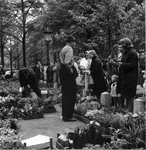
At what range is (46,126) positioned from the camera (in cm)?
815

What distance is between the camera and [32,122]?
880 cm

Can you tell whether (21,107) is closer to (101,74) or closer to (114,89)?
(101,74)

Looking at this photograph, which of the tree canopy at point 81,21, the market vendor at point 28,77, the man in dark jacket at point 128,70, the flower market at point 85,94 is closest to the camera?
the flower market at point 85,94

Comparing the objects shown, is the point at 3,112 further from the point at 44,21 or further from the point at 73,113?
the point at 44,21

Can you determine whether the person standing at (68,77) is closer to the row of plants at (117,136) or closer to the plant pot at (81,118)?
the plant pot at (81,118)

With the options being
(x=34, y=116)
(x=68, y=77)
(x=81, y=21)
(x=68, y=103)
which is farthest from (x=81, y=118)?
(x=81, y=21)

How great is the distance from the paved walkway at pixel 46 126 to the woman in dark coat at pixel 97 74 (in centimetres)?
162

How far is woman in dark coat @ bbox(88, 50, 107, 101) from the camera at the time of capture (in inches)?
392

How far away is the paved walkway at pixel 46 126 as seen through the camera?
7367 mm

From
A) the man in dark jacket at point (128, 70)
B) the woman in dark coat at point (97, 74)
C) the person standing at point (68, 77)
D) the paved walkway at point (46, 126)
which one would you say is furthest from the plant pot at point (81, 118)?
the woman in dark coat at point (97, 74)

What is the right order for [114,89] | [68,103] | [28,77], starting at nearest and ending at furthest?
[68,103], [114,89], [28,77]

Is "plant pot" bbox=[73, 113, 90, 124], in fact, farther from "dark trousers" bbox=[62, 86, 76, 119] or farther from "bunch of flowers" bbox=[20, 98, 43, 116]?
"bunch of flowers" bbox=[20, 98, 43, 116]

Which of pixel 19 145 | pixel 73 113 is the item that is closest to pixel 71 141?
pixel 19 145

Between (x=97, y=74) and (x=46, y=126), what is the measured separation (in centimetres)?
281
